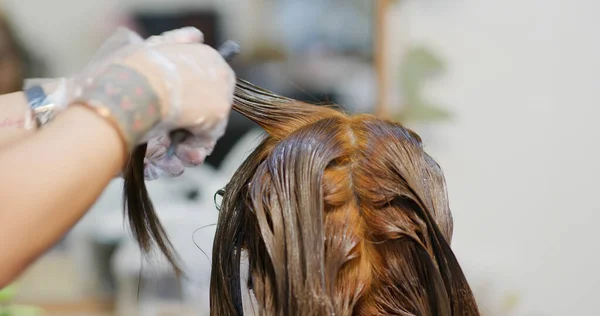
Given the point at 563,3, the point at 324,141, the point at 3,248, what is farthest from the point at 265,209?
the point at 563,3

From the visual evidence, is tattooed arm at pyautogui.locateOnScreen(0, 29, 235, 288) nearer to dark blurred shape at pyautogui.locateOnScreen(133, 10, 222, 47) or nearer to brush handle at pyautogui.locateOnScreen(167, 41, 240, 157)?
brush handle at pyautogui.locateOnScreen(167, 41, 240, 157)

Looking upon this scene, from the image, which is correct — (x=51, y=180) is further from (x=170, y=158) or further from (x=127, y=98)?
(x=170, y=158)

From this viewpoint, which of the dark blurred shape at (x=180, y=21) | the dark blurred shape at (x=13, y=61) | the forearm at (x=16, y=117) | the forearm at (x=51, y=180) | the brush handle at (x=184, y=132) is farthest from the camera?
the dark blurred shape at (x=180, y=21)

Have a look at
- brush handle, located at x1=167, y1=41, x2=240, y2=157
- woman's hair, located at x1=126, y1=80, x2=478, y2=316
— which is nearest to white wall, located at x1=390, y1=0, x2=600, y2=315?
woman's hair, located at x1=126, y1=80, x2=478, y2=316

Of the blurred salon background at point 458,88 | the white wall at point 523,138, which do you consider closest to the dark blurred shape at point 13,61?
the blurred salon background at point 458,88

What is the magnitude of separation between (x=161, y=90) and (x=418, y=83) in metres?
1.75

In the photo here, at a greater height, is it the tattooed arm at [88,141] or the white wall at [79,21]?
the tattooed arm at [88,141]

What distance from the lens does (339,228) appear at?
0.63 m

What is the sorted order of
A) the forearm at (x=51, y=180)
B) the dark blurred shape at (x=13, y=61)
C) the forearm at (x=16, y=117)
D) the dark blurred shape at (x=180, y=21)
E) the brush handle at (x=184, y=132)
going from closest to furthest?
the forearm at (x=51, y=180) < the brush handle at (x=184, y=132) < the forearm at (x=16, y=117) < the dark blurred shape at (x=13, y=61) < the dark blurred shape at (x=180, y=21)

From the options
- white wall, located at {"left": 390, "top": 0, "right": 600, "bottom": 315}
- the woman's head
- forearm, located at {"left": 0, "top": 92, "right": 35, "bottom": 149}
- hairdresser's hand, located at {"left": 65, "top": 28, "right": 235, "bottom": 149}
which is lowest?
white wall, located at {"left": 390, "top": 0, "right": 600, "bottom": 315}

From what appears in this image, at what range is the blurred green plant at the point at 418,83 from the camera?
7.13 ft

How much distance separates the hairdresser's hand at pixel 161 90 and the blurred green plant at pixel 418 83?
65.2 inches

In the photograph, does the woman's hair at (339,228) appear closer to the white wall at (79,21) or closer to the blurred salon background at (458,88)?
the blurred salon background at (458,88)

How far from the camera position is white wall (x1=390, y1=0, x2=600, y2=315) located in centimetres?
204
